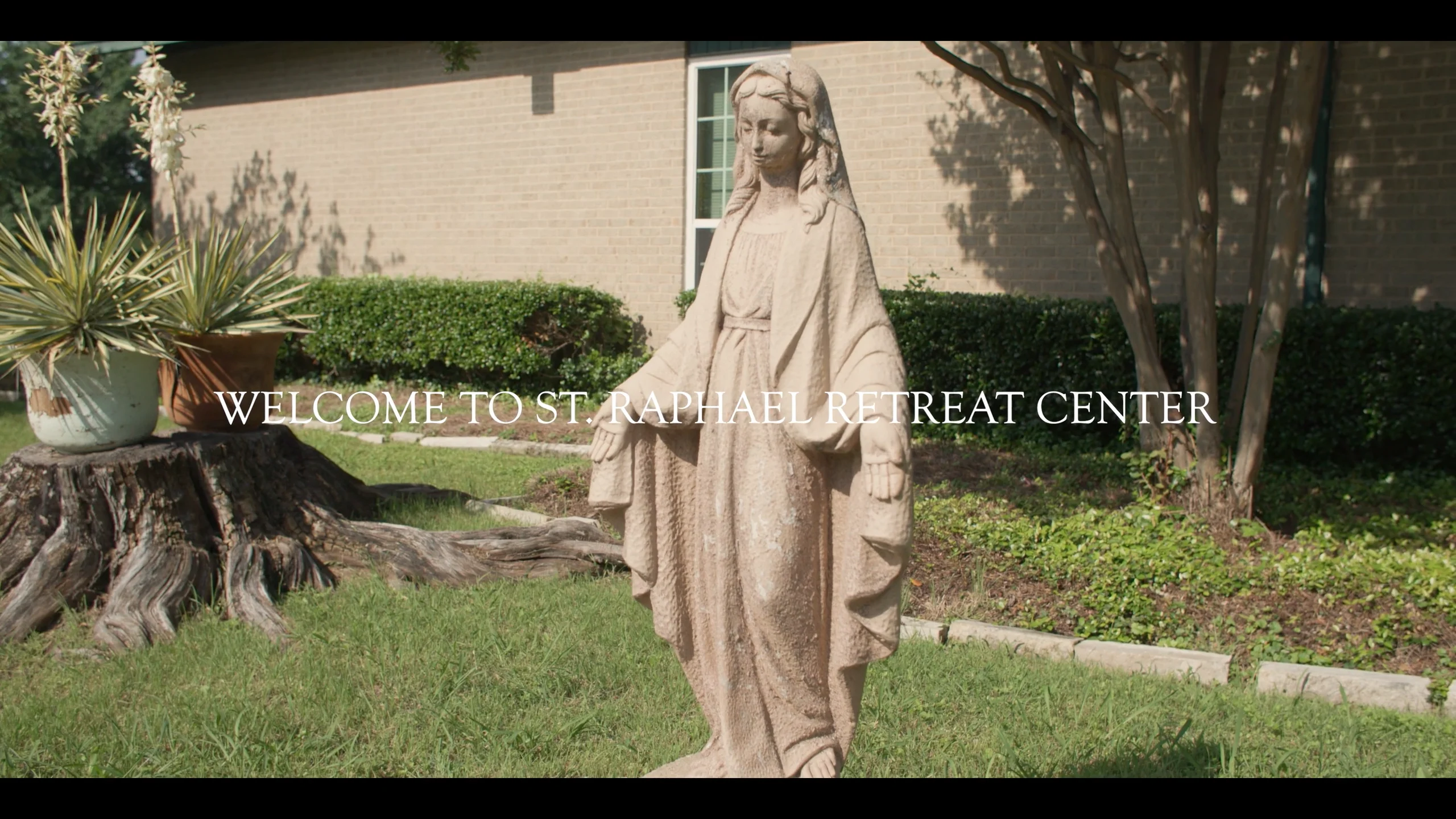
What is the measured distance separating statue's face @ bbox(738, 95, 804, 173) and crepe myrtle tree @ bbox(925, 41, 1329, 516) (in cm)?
392

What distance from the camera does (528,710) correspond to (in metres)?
4.19

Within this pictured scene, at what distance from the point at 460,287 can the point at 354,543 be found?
6626 mm

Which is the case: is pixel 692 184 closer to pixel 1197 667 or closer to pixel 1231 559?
pixel 1231 559

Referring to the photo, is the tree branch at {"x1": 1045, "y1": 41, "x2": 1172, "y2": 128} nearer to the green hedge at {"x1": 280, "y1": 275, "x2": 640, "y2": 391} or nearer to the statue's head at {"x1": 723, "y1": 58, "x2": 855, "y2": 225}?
the statue's head at {"x1": 723, "y1": 58, "x2": 855, "y2": 225}

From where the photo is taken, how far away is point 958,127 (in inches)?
388

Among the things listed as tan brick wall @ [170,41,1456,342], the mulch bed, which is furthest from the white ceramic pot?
tan brick wall @ [170,41,1456,342]

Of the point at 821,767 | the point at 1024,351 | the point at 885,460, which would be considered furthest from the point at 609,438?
the point at 1024,351

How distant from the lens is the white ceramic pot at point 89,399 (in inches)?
207

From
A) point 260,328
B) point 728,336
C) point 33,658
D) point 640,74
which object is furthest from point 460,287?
point 728,336

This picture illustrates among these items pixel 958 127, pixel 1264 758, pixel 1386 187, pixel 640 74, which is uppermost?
pixel 640 74

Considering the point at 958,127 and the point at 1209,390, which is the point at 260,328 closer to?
the point at 1209,390

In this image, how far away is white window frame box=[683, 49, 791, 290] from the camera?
454 inches

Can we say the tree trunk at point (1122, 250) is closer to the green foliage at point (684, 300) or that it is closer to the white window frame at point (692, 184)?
the green foliage at point (684, 300)

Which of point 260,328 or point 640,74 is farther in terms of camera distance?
point 640,74
